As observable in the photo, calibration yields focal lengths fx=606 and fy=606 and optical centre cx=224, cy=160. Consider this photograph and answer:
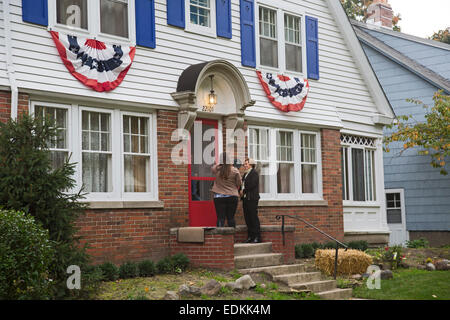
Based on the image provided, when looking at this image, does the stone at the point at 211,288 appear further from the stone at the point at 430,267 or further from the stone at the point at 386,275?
the stone at the point at 430,267

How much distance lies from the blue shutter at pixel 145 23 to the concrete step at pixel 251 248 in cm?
442

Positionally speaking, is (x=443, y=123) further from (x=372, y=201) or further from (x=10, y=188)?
(x=10, y=188)

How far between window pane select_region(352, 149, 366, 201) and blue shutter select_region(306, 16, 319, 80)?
2.90 metres

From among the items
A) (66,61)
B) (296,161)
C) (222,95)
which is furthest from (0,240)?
(296,161)

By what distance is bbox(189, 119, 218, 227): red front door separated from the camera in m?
12.9

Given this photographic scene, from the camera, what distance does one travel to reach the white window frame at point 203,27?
13.1 m

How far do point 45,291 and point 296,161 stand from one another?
27.9ft

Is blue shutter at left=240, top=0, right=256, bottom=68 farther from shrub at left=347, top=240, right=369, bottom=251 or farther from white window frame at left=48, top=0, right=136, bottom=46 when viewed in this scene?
shrub at left=347, top=240, right=369, bottom=251

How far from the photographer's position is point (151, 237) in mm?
11930

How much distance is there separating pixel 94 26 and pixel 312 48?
6.56 meters

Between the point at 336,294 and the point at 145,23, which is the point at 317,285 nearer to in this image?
the point at 336,294

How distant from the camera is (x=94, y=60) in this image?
11.3 m

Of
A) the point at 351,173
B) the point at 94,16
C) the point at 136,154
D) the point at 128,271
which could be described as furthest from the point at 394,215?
the point at 94,16
